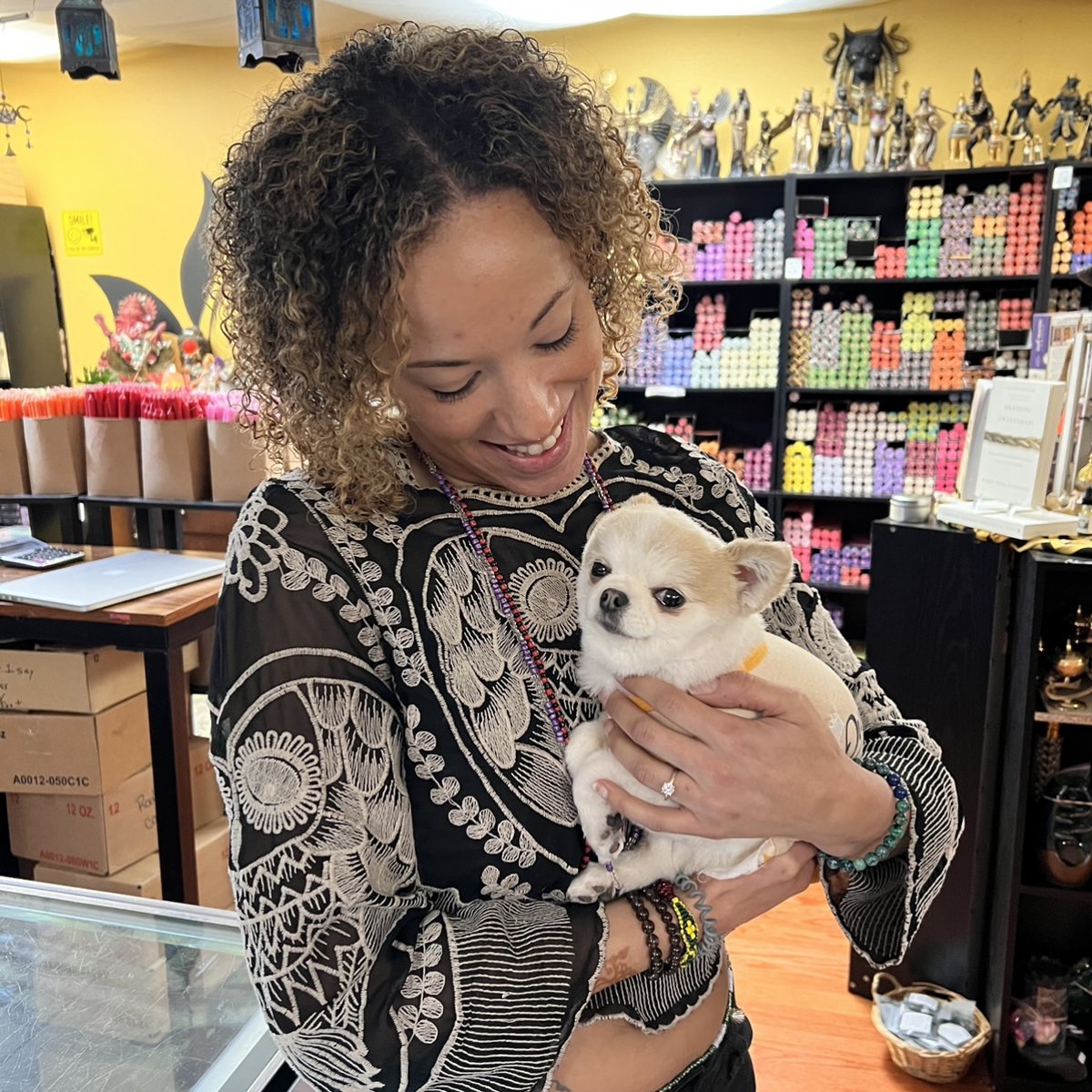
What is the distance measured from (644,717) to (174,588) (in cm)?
197

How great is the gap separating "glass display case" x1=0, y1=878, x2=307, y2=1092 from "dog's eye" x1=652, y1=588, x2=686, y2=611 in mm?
778

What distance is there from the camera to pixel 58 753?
2531 millimetres

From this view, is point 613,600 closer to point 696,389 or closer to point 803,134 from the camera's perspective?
point 696,389

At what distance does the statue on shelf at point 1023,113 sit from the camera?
185 inches

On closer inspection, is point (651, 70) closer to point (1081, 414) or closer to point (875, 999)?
point (1081, 414)

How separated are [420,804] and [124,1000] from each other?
0.72 metres

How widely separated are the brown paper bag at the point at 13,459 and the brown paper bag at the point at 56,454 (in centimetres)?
3

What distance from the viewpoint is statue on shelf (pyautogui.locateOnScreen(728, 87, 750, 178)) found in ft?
16.7

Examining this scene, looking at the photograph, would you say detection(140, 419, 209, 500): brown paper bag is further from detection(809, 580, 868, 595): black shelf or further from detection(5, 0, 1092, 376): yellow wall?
detection(809, 580, 868, 595): black shelf

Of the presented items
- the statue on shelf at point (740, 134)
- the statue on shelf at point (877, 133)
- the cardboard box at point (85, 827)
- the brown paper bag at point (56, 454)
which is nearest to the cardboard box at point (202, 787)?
the cardboard box at point (85, 827)

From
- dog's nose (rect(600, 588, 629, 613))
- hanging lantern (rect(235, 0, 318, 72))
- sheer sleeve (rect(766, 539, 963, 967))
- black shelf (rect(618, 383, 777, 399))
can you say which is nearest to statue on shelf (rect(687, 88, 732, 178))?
black shelf (rect(618, 383, 777, 399))

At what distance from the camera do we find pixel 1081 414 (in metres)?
2.44

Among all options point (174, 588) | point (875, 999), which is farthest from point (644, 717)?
point (875, 999)

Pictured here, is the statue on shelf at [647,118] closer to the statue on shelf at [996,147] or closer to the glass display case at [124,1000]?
the statue on shelf at [996,147]
